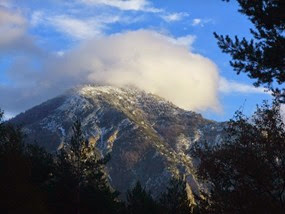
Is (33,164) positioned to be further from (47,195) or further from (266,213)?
(266,213)

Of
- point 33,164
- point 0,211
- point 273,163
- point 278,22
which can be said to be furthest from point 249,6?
point 33,164

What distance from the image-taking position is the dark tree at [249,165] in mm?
26938

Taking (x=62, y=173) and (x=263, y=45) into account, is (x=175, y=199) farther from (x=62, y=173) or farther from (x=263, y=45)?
(x=263, y=45)

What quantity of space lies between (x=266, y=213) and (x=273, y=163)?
331cm

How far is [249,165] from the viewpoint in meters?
27.4

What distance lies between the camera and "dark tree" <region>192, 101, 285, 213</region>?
26.9m

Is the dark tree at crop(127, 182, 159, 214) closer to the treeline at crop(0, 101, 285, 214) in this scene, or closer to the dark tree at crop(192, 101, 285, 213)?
the treeline at crop(0, 101, 285, 214)

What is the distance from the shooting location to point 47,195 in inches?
2084

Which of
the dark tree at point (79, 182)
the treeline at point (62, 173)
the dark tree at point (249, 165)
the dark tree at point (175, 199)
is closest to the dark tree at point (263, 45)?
the dark tree at point (249, 165)

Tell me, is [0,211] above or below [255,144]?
below

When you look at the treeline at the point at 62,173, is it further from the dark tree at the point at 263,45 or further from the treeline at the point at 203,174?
the dark tree at the point at 263,45

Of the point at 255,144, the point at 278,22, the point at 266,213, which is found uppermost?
the point at 278,22

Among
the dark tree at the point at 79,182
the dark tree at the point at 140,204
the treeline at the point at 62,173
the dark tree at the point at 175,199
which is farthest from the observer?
the dark tree at the point at 175,199

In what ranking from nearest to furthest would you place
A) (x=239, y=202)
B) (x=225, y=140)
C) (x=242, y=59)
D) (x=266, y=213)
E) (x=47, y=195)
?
1. (x=242, y=59)
2. (x=266, y=213)
3. (x=239, y=202)
4. (x=225, y=140)
5. (x=47, y=195)
